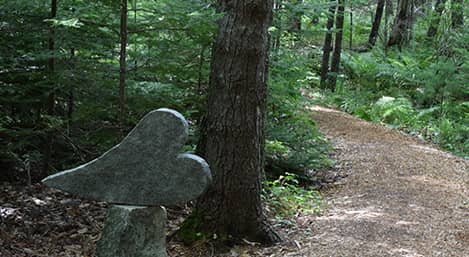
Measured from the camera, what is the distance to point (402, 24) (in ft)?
67.2

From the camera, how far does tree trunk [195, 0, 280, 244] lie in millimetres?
5352

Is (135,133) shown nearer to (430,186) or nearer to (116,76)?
(116,76)

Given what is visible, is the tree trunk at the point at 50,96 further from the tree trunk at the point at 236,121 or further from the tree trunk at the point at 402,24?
the tree trunk at the point at 402,24

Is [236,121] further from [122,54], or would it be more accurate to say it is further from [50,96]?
[50,96]

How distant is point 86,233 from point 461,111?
11.1 metres

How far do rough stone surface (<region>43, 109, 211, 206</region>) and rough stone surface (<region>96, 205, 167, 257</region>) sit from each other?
86 millimetres

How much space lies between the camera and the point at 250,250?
5410mm

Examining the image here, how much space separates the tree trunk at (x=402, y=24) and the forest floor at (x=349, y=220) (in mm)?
11911

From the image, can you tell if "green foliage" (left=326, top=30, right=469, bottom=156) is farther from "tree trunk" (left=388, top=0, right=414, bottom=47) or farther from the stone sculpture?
the stone sculpture

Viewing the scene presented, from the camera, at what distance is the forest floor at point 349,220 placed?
5.40 metres

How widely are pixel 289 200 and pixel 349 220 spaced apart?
1.12 metres

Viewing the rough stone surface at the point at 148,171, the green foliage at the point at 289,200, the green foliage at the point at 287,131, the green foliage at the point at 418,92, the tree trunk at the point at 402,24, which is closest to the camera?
the rough stone surface at the point at 148,171

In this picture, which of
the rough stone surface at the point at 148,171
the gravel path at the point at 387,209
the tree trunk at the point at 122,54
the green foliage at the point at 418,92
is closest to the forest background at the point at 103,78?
the tree trunk at the point at 122,54

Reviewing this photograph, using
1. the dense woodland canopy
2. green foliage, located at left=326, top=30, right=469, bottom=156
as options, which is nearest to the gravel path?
the dense woodland canopy
